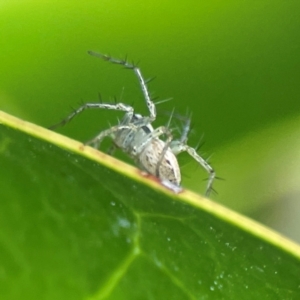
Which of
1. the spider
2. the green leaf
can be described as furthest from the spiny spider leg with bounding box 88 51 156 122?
the green leaf

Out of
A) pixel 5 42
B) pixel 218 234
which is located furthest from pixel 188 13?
pixel 218 234

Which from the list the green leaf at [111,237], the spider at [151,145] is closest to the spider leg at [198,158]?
the spider at [151,145]

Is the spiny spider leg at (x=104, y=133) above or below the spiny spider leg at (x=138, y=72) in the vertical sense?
below

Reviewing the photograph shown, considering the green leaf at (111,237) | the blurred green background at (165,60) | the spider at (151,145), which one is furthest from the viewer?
the spider at (151,145)

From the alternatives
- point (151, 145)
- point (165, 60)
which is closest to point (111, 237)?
point (165, 60)

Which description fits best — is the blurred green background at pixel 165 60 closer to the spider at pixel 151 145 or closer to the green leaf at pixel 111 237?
the spider at pixel 151 145

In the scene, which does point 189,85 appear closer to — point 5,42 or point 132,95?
point 132,95
